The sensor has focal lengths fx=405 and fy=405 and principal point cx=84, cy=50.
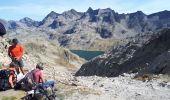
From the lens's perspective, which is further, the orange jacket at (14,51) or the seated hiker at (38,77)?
the orange jacket at (14,51)

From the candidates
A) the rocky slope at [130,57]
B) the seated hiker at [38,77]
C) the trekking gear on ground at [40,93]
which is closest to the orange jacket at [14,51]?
the seated hiker at [38,77]

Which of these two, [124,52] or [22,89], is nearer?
[22,89]

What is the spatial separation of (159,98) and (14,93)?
355 inches

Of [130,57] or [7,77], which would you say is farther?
[130,57]

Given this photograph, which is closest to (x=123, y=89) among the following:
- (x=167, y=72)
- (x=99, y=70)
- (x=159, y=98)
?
(x=159, y=98)

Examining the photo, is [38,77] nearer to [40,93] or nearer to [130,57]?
[40,93]

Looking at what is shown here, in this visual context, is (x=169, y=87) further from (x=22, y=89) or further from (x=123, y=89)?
(x=22, y=89)

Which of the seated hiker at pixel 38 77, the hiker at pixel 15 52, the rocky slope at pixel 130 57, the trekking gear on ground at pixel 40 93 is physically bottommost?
the rocky slope at pixel 130 57

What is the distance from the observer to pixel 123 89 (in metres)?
28.1

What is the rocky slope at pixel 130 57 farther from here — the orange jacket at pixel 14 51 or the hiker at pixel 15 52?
the orange jacket at pixel 14 51

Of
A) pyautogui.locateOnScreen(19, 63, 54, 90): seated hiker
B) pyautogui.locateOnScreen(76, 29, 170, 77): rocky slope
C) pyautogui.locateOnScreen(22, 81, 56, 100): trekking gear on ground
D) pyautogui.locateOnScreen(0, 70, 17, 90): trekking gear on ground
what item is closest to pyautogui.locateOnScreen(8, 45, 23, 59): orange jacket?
pyautogui.locateOnScreen(0, 70, 17, 90): trekking gear on ground

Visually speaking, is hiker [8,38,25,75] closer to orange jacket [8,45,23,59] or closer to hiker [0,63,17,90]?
orange jacket [8,45,23,59]

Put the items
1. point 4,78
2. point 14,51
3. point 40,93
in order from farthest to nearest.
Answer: point 14,51
point 4,78
point 40,93

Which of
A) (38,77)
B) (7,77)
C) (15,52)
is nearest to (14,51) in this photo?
(15,52)
